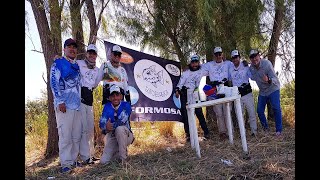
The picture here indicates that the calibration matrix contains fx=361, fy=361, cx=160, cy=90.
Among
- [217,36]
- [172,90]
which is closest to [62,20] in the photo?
[172,90]

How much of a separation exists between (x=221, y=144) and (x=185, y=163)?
1.19 meters

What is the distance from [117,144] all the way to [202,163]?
3.73 ft

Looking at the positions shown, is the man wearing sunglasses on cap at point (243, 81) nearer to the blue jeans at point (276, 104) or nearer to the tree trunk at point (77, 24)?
the blue jeans at point (276, 104)

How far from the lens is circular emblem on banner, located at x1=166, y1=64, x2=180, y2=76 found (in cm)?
615

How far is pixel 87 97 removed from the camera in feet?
15.2

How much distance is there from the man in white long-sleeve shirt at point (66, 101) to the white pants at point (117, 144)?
0.38m

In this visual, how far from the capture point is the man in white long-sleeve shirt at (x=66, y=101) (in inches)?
165

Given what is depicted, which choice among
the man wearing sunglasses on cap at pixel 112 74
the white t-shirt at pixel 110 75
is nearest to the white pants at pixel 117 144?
the man wearing sunglasses on cap at pixel 112 74

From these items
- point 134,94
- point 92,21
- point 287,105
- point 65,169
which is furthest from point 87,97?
point 287,105

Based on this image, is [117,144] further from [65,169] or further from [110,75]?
[110,75]

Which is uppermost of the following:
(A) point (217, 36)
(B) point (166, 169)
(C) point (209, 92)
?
(A) point (217, 36)
